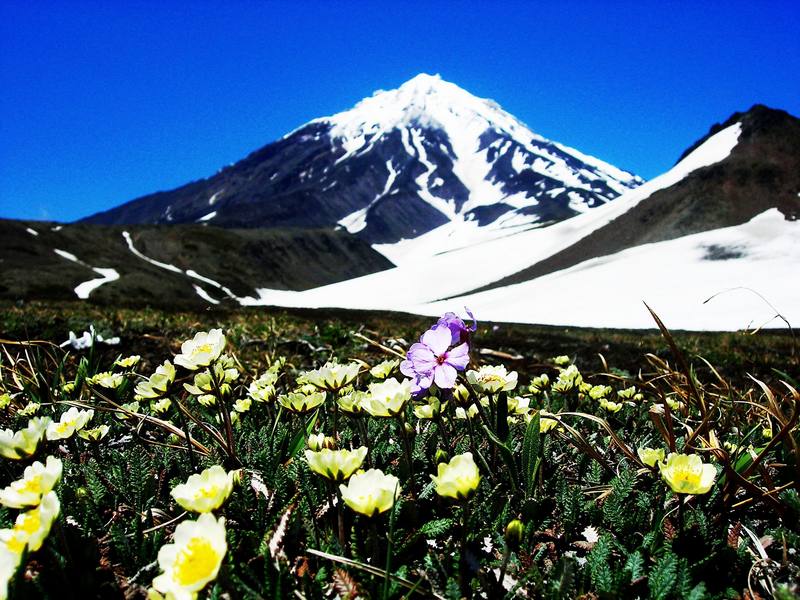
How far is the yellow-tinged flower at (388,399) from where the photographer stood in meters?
1.70

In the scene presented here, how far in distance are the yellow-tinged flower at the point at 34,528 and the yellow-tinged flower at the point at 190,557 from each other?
269 mm

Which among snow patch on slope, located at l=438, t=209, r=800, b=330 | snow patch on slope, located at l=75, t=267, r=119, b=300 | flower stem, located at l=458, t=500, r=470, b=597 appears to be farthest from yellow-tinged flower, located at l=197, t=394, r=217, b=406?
snow patch on slope, located at l=75, t=267, r=119, b=300

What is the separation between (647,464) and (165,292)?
218 ft

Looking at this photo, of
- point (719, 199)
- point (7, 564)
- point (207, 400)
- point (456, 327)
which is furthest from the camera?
point (719, 199)

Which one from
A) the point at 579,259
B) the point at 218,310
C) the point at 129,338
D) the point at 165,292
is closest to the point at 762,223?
the point at 579,259

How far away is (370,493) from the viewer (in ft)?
4.43

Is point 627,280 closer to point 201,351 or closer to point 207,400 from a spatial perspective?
point 207,400

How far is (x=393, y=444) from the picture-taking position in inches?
98.7

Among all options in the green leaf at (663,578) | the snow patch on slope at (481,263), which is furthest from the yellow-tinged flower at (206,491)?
the snow patch on slope at (481,263)

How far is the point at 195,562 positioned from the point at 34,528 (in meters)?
0.46

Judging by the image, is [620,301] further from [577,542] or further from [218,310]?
[577,542]

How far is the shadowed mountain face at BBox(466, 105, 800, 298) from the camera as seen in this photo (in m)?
48.1

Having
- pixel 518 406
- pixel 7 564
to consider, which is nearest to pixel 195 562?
pixel 7 564

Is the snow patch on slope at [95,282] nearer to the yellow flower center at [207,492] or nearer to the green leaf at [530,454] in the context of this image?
the yellow flower center at [207,492]
